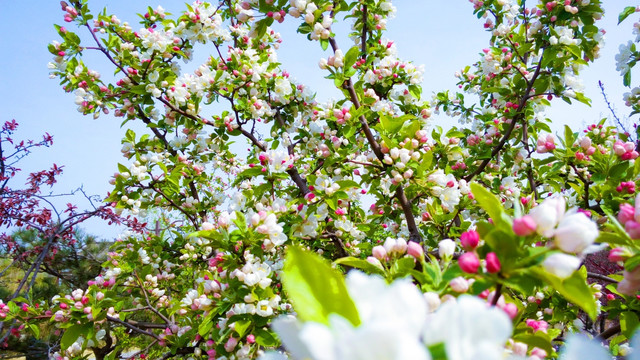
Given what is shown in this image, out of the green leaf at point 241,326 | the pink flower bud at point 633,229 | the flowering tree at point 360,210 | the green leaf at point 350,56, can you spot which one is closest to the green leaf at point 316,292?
the flowering tree at point 360,210

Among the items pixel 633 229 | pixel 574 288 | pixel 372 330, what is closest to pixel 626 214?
pixel 633 229

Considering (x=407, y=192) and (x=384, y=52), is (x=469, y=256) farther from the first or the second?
(x=384, y=52)

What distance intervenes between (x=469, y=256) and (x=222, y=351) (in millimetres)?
1575

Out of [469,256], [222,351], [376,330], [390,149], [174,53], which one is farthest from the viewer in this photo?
[174,53]

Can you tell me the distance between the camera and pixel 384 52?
303 centimetres

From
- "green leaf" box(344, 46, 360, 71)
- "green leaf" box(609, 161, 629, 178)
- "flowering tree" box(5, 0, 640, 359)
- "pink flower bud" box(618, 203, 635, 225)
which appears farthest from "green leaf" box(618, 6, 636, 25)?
"pink flower bud" box(618, 203, 635, 225)

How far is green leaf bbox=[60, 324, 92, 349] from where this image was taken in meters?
2.01

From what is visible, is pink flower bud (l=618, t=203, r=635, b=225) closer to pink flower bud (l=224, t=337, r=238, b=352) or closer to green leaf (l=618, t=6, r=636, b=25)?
pink flower bud (l=224, t=337, r=238, b=352)

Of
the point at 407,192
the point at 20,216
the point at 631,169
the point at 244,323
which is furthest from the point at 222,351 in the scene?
the point at 20,216

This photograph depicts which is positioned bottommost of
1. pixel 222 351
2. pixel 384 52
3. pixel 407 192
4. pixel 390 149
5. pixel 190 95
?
pixel 222 351

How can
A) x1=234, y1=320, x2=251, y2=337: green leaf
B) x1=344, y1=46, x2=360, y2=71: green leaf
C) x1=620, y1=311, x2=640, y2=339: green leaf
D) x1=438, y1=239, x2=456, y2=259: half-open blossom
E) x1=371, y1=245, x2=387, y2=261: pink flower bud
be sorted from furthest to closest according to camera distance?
1. x1=344, y1=46, x2=360, y2=71: green leaf
2. x1=234, y1=320, x2=251, y2=337: green leaf
3. x1=620, y1=311, x2=640, y2=339: green leaf
4. x1=371, y1=245, x2=387, y2=261: pink flower bud
5. x1=438, y1=239, x2=456, y2=259: half-open blossom

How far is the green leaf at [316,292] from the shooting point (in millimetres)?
406

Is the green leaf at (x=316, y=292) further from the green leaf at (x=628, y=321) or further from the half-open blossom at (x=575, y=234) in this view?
the green leaf at (x=628, y=321)

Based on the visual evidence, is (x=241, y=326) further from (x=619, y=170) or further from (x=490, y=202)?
(x=619, y=170)
